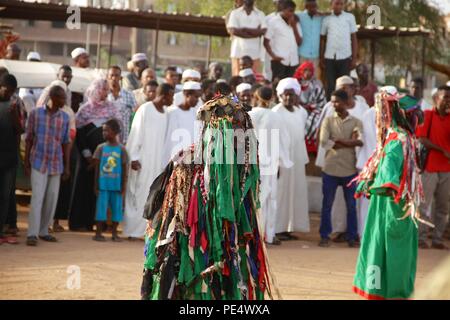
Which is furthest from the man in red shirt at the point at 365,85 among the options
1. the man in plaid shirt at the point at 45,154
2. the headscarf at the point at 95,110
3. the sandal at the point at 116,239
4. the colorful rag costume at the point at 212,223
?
the colorful rag costume at the point at 212,223

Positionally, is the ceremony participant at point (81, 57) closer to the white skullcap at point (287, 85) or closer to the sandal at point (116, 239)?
the white skullcap at point (287, 85)

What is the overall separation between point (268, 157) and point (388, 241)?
4143 mm

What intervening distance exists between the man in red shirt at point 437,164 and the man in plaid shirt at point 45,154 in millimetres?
5022

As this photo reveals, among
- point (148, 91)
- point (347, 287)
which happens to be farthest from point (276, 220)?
point (347, 287)

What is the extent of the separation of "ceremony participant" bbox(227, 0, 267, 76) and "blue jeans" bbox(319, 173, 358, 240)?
4337 millimetres

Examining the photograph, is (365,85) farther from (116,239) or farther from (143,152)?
(116,239)

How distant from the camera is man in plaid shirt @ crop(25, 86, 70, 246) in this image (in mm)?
11945

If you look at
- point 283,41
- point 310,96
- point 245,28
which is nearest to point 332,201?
point 310,96

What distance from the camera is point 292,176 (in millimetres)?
13969

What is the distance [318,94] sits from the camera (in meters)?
16.3

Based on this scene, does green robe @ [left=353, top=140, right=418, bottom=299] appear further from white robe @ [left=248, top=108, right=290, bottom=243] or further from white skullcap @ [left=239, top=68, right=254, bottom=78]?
white skullcap @ [left=239, top=68, right=254, bottom=78]

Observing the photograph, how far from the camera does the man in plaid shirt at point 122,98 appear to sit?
14016 millimetres
